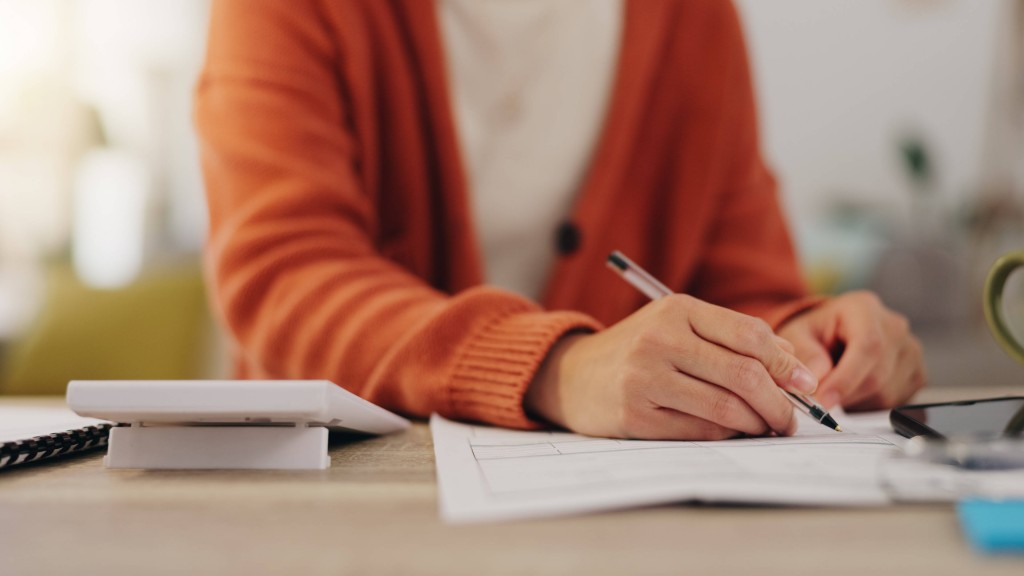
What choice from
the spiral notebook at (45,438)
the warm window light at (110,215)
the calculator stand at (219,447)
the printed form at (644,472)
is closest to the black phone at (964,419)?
the printed form at (644,472)

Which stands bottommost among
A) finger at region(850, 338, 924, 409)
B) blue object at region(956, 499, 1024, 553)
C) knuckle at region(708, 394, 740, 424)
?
finger at region(850, 338, 924, 409)

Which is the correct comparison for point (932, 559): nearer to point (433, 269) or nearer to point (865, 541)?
point (865, 541)

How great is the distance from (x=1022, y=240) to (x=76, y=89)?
95.5 inches

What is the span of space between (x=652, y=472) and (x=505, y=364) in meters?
0.17

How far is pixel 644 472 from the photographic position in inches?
11.9

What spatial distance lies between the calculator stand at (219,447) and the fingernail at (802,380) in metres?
0.23

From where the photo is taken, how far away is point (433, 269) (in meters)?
0.77

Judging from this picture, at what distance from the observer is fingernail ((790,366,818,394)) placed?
0.39 m

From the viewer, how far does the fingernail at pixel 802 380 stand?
1.29 ft

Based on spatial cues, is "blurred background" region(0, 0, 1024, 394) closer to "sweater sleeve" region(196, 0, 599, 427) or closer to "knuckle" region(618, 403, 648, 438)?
"sweater sleeve" region(196, 0, 599, 427)

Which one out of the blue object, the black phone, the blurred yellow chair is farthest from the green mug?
the blurred yellow chair

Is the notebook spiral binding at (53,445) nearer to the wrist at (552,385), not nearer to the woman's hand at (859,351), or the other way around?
the wrist at (552,385)

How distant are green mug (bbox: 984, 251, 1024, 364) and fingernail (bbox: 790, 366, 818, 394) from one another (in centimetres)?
14

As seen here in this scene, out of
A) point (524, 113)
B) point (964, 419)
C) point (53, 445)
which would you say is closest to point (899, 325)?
point (964, 419)
